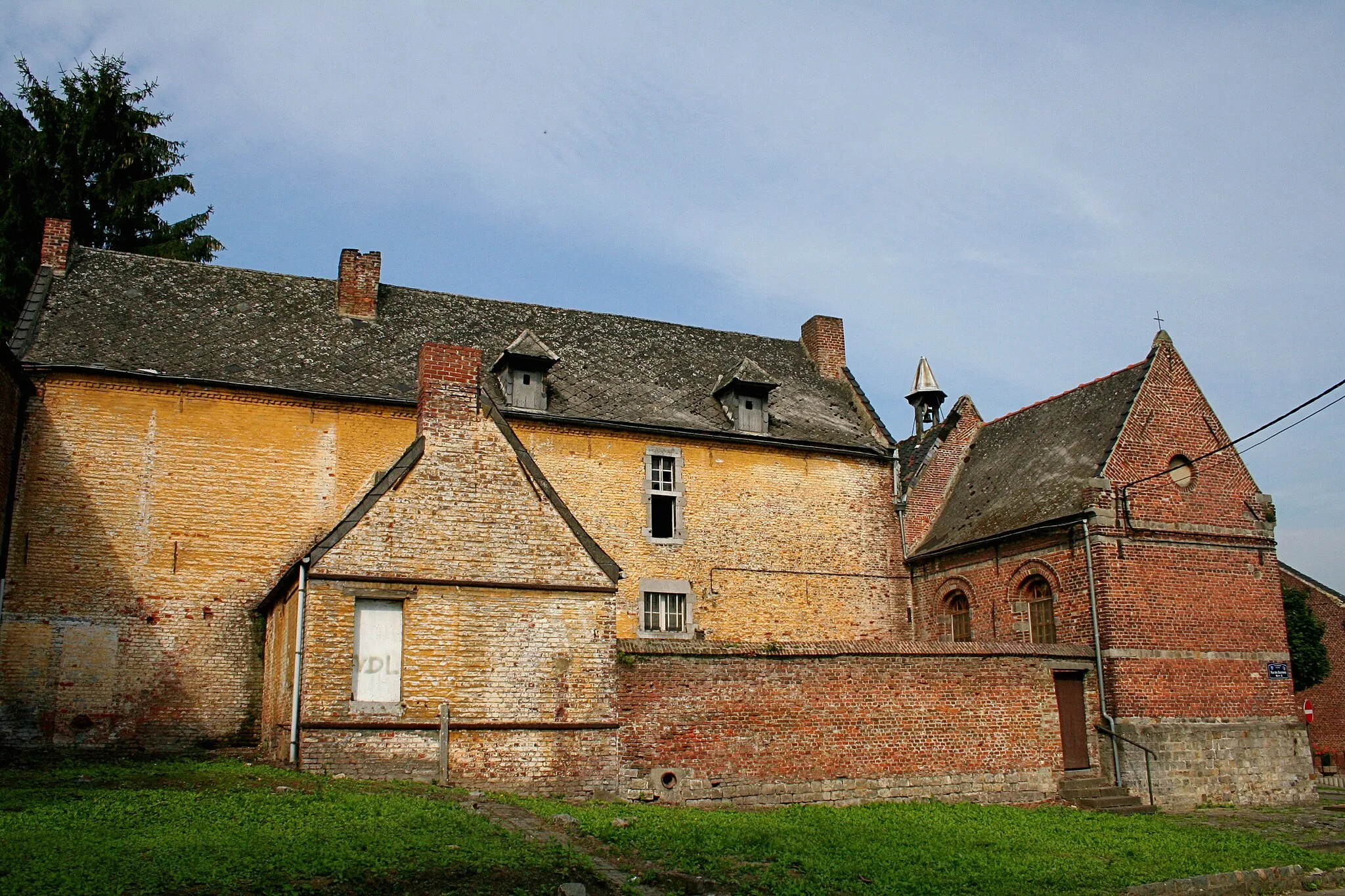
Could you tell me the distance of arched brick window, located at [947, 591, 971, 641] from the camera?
22.0m

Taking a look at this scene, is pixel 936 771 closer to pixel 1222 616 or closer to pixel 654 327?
pixel 1222 616

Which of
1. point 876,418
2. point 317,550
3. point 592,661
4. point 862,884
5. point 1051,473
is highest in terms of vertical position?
point 876,418

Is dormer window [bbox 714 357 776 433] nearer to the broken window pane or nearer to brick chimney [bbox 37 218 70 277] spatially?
the broken window pane

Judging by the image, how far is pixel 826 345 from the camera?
2698 cm

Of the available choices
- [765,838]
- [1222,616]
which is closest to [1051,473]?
[1222,616]

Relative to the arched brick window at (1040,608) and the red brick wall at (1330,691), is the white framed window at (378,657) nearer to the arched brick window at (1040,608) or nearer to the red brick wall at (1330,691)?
the arched brick window at (1040,608)

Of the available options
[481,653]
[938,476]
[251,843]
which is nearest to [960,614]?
[938,476]

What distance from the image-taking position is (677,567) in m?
21.4

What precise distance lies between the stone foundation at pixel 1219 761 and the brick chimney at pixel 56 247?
20954mm

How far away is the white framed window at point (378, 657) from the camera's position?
13906 mm

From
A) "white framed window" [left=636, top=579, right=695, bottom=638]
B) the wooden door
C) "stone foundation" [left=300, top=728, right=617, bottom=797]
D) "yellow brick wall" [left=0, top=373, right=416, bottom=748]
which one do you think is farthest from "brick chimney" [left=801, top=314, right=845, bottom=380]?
"stone foundation" [left=300, top=728, right=617, bottom=797]

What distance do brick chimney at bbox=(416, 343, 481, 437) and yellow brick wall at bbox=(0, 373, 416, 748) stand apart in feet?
17.1

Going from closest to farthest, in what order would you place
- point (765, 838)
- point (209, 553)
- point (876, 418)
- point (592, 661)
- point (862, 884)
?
point (862, 884), point (765, 838), point (592, 661), point (209, 553), point (876, 418)

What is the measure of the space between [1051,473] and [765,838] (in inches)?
457
